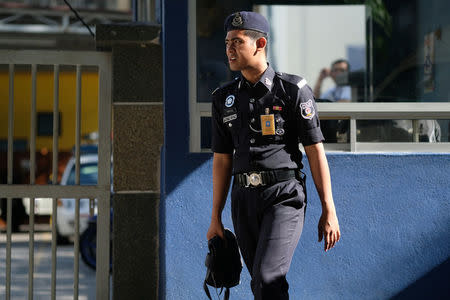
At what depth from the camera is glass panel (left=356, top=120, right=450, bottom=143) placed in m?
5.30

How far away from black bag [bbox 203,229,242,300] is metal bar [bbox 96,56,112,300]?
1593mm

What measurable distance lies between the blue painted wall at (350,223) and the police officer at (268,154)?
1.25 m

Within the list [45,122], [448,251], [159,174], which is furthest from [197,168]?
[45,122]

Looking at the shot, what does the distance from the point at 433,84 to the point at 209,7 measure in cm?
178

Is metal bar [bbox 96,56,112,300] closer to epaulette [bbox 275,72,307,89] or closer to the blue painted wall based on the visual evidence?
the blue painted wall

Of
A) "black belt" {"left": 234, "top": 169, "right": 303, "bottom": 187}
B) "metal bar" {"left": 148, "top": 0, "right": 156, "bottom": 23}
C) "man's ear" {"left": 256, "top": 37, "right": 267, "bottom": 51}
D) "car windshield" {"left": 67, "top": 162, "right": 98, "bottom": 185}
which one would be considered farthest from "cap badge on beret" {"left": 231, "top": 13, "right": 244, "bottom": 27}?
"car windshield" {"left": 67, "top": 162, "right": 98, "bottom": 185}

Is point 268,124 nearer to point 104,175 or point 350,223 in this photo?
point 350,223

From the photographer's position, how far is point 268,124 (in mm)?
3738

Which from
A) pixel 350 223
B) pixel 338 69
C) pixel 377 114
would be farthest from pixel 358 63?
pixel 350 223

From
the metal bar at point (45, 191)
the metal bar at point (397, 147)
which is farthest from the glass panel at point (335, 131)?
the metal bar at point (45, 191)

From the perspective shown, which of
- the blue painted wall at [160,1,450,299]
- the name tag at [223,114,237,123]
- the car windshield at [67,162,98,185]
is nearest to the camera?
the name tag at [223,114,237,123]

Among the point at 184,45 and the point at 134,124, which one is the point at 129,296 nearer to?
the point at 134,124

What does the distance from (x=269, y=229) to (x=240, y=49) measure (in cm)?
94

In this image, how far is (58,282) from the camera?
26.2ft
